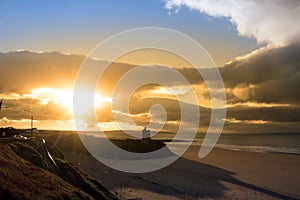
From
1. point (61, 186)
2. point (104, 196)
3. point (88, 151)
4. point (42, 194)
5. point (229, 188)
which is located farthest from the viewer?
point (88, 151)

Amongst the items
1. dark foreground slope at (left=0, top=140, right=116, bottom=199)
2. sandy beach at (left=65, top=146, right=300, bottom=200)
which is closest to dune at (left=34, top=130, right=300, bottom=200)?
sandy beach at (left=65, top=146, right=300, bottom=200)

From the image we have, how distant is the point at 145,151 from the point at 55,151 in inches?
1586

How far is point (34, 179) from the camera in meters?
20.5

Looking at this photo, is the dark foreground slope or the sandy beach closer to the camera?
the dark foreground slope

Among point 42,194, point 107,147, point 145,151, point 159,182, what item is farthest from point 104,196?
point 107,147

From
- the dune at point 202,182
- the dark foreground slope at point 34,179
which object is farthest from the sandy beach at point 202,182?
the dark foreground slope at point 34,179

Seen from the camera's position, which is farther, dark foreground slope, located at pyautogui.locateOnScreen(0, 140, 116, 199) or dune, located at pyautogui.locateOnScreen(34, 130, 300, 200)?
dune, located at pyautogui.locateOnScreen(34, 130, 300, 200)

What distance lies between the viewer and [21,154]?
27.8m

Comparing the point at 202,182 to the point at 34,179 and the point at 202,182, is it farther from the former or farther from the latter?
the point at 34,179

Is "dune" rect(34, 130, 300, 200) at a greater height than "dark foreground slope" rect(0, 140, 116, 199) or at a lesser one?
lesser

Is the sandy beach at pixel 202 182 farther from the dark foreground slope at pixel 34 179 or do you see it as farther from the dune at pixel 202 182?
the dark foreground slope at pixel 34 179

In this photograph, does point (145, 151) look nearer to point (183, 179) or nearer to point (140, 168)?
point (140, 168)

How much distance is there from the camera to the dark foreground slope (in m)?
18.0

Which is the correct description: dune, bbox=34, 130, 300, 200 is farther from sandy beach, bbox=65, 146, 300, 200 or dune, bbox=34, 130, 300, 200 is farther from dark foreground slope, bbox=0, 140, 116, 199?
dark foreground slope, bbox=0, 140, 116, 199
